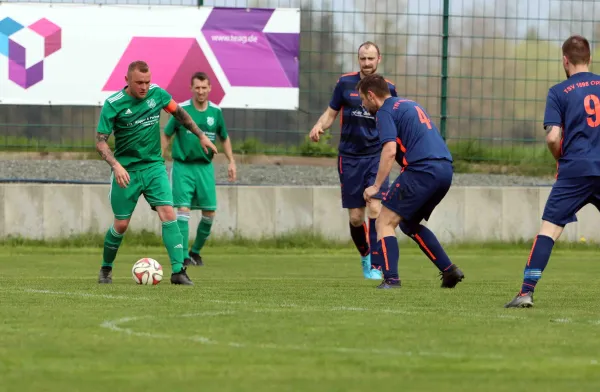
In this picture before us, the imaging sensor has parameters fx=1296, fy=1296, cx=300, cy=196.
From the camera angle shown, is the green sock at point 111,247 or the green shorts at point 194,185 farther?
the green shorts at point 194,185

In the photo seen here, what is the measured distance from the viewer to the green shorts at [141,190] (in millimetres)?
11758

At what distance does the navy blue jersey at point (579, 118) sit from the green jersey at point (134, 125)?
160 inches

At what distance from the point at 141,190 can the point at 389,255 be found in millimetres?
2423

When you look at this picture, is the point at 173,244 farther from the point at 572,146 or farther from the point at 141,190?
the point at 572,146

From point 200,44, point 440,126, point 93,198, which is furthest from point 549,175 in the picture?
point 93,198

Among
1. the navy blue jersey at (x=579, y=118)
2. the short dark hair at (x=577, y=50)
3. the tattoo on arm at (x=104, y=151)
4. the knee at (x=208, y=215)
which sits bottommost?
the knee at (x=208, y=215)

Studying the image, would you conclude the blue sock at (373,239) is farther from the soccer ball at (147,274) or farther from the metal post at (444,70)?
the metal post at (444,70)

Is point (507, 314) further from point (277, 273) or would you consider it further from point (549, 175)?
point (549, 175)

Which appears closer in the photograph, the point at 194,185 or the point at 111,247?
the point at 111,247

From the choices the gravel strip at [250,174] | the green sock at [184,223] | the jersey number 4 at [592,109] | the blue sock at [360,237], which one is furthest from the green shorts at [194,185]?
the jersey number 4 at [592,109]

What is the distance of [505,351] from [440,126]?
12.4m

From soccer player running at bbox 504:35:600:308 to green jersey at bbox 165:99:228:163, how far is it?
7132 millimetres

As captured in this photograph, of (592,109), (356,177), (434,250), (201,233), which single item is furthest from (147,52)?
(592,109)

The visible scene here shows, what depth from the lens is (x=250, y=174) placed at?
19094mm
